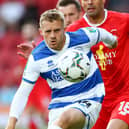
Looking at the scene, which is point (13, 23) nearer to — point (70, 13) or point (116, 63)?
point (70, 13)

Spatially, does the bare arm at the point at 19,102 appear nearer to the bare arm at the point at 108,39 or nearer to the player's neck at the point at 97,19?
the bare arm at the point at 108,39

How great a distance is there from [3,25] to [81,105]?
12.6 meters

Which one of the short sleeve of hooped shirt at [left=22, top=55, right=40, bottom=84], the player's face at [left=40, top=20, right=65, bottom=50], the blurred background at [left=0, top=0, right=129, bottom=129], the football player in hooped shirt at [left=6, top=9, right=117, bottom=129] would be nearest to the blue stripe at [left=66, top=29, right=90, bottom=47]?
the football player in hooped shirt at [left=6, top=9, right=117, bottom=129]

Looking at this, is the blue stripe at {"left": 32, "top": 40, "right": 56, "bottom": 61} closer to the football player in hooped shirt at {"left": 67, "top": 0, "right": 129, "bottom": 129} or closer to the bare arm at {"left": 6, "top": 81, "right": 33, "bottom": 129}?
the bare arm at {"left": 6, "top": 81, "right": 33, "bottom": 129}

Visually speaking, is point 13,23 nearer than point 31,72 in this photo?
No

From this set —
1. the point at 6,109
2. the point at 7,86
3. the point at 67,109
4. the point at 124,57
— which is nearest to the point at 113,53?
the point at 124,57

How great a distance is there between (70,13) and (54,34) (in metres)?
2.51

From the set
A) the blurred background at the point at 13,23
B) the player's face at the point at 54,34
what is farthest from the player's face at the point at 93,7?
the blurred background at the point at 13,23

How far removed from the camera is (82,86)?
713cm

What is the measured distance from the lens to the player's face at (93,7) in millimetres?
7742

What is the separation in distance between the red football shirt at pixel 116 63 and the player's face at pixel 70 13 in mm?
1696

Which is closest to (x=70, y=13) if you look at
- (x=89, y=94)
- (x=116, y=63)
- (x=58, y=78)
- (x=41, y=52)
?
(x=116, y=63)

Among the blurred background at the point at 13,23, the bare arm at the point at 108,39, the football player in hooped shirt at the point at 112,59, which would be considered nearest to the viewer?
the bare arm at the point at 108,39

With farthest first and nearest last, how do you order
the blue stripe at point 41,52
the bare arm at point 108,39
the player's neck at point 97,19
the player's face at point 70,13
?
the player's face at point 70,13
the player's neck at point 97,19
the bare arm at point 108,39
the blue stripe at point 41,52
